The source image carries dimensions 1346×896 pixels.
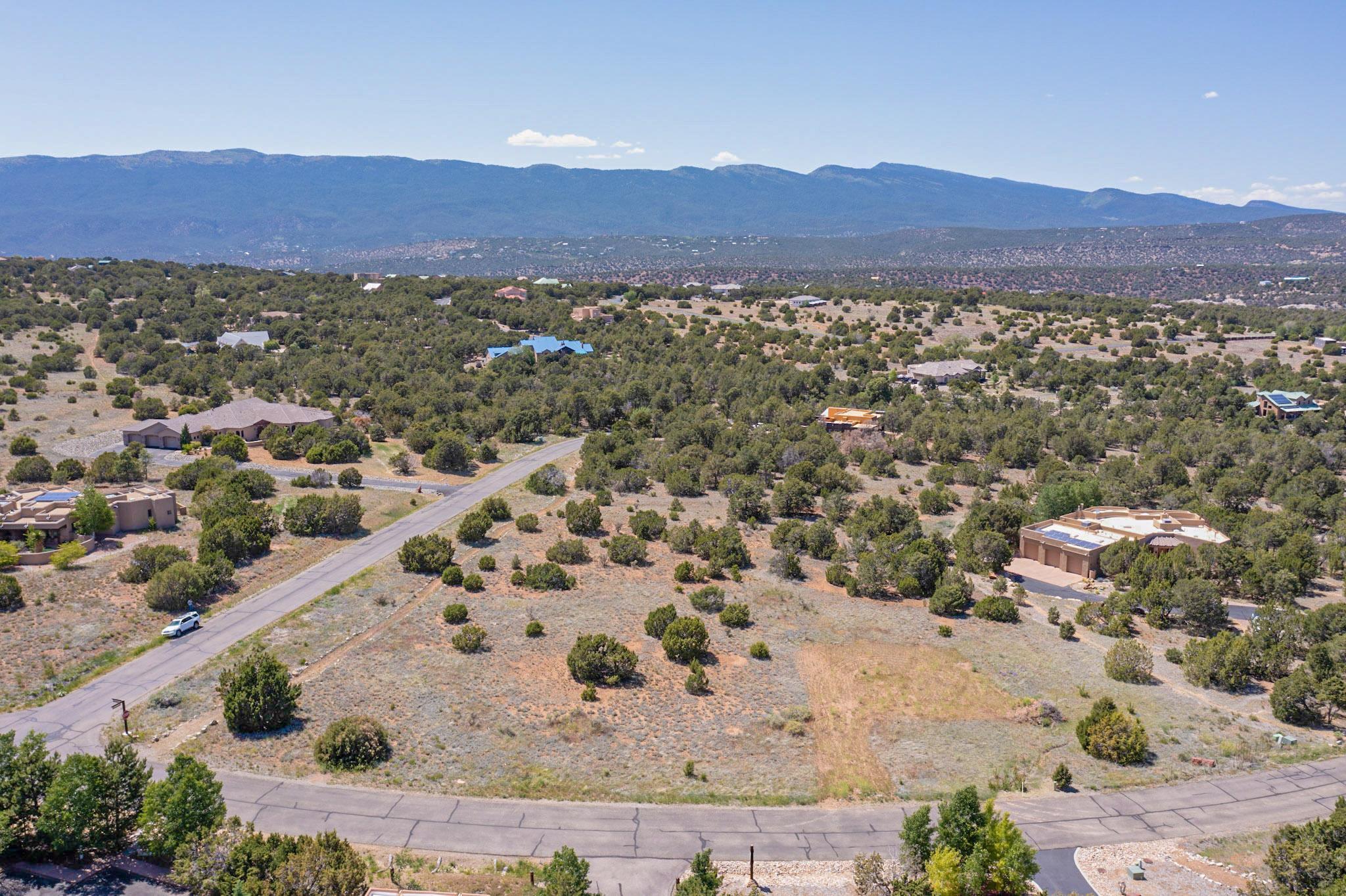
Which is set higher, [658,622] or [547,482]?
[547,482]

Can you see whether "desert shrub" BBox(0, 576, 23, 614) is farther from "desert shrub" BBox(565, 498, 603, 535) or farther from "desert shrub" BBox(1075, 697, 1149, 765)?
"desert shrub" BBox(1075, 697, 1149, 765)

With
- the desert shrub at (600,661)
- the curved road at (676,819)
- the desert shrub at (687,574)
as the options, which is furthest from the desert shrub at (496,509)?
the curved road at (676,819)

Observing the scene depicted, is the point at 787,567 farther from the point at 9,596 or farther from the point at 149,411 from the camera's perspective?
the point at 149,411

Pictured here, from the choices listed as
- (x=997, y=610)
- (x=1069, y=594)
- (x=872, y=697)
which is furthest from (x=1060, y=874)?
(x=1069, y=594)

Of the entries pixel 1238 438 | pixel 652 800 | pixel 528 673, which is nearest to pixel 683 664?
pixel 528 673

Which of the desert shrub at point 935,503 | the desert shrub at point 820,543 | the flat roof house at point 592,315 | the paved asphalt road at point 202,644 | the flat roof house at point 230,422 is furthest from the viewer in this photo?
the flat roof house at point 592,315

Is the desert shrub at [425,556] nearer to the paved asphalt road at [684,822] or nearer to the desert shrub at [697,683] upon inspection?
the desert shrub at [697,683]

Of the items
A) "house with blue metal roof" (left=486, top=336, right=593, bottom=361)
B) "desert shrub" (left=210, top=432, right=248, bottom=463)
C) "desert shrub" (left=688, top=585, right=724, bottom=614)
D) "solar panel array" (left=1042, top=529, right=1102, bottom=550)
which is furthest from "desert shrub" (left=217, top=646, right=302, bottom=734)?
"house with blue metal roof" (left=486, top=336, right=593, bottom=361)
